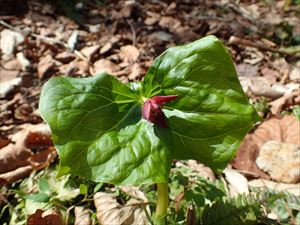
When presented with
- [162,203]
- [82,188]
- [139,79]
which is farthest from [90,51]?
[162,203]

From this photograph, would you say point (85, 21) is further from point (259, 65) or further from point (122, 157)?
point (122, 157)

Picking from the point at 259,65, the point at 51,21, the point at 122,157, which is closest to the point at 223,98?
the point at 122,157

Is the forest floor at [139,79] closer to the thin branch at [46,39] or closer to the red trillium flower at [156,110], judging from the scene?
the thin branch at [46,39]

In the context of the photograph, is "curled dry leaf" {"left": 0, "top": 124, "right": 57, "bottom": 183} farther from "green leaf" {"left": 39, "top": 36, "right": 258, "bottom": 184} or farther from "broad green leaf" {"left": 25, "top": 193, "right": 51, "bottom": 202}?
"green leaf" {"left": 39, "top": 36, "right": 258, "bottom": 184}

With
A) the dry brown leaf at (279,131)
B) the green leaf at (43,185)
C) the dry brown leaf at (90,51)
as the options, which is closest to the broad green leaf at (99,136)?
the green leaf at (43,185)

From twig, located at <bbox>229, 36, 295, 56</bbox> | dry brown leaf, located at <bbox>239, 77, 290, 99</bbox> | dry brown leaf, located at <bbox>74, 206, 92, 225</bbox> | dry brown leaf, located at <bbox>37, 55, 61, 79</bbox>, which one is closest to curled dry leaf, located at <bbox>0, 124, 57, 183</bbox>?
dry brown leaf, located at <bbox>74, 206, 92, 225</bbox>

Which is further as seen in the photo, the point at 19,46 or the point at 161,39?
the point at 161,39
